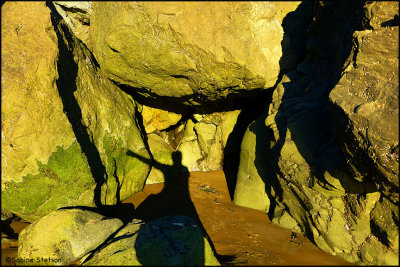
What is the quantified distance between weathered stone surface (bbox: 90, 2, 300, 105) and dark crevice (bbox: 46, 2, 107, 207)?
791 mm

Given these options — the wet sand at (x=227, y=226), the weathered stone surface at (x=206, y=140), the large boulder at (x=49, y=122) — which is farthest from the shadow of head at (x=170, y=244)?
the weathered stone surface at (x=206, y=140)

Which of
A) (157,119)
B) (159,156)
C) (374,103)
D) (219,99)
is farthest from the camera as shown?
(157,119)

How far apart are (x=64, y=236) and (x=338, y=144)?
462 centimetres

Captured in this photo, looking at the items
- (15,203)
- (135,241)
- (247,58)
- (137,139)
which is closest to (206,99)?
(247,58)

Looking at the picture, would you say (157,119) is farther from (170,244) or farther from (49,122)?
(170,244)

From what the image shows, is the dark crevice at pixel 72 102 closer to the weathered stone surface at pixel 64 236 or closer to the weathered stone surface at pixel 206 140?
the weathered stone surface at pixel 64 236

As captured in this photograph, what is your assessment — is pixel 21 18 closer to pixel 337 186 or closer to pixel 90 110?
pixel 90 110

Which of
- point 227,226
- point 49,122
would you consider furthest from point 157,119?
point 227,226

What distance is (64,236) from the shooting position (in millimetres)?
4062

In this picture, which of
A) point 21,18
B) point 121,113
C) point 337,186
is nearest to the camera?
point 337,186

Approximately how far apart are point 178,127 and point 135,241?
18.1 feet

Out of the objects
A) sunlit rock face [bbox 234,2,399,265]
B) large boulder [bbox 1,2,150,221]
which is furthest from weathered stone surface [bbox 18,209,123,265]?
sunlit rock face [bbox 234,2,399,265]

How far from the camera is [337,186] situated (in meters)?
4.07

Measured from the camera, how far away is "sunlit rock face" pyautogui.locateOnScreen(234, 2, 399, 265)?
3.32 meters
